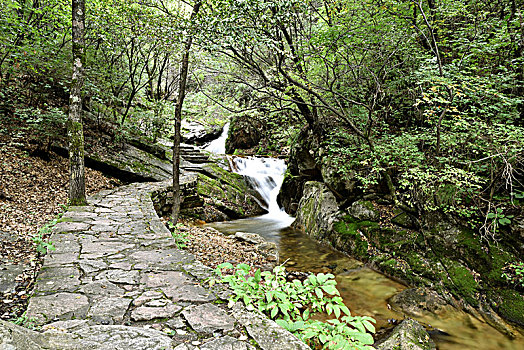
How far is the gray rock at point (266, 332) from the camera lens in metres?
1.93

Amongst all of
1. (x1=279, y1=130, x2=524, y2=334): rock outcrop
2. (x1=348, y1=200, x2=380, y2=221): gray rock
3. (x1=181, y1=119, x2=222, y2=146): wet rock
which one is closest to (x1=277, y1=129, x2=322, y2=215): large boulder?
(x1=279, y1=130, x2=524, y2=334): rock outcrop

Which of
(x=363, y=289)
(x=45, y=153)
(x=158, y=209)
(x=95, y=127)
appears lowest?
(x=363, y=289)

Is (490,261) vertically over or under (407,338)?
over

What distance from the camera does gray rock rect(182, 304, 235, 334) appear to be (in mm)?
2105

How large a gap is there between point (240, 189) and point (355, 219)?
6668mm

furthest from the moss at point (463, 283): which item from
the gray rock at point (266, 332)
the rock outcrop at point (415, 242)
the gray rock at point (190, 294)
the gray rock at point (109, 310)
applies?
the gray rock at point (109, 310)

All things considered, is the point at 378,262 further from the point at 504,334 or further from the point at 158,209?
the point at 158,209

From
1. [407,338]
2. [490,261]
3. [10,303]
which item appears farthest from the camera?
[490,261]

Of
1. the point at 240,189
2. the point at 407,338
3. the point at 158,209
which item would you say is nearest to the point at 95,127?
the point at 158,209

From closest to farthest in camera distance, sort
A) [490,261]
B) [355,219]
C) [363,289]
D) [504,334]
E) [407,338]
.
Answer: [407,338] → [504,334] → [490,261] → [363,289] → [355,219]

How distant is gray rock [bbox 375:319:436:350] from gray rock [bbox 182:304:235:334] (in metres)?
2.79

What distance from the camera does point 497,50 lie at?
6.45m

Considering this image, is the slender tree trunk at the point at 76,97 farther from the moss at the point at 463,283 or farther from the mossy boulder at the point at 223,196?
the moss at the point at 463,283

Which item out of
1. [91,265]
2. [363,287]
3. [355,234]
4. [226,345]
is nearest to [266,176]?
[355,234]
